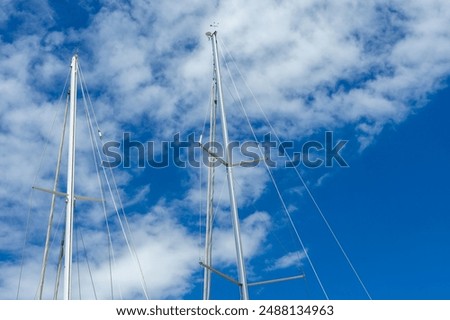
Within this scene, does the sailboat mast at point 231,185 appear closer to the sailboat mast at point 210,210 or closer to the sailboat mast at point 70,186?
the sailboat mast at point 210,210

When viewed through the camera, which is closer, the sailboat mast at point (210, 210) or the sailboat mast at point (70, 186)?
Result: the sailboat mast at point (70, 186)

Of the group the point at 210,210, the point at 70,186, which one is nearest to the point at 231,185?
the point at 210,210

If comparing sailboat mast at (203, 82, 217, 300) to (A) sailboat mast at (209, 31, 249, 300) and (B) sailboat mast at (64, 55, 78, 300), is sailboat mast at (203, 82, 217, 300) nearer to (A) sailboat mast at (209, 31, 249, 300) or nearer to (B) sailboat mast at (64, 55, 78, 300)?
(A) sailboat mast at (209, 31, 249, 300)

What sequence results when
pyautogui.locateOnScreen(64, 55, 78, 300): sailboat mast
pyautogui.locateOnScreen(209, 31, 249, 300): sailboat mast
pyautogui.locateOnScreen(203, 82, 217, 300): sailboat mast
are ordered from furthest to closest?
pyautogui.locateOnScreen(203, 82, 217, 300): sailboat mast → pyautogui.locateOnScreen(209, 31, 249, 300): sailboat mast → pyautogui.locateOnScreen(64, 55, 78, 300): sailboat mast

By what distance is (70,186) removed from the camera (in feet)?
84.3

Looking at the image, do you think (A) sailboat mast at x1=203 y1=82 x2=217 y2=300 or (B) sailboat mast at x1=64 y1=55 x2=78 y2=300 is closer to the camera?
(B) sailboat mast at x1=64 y1=55 x2=78 y2=300

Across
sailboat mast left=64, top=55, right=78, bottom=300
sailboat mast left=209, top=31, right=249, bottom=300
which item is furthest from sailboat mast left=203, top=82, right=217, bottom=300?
sailboat mast left=64, top=55, right=78, bottom=300

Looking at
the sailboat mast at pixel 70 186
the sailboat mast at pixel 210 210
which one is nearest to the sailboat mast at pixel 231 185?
the sailboat mast at pixel 210 210

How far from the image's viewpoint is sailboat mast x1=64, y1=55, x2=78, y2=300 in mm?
22938

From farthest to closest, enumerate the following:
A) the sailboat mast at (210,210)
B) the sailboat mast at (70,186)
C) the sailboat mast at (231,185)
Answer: the sailboat mast at (210,210)
the sailboat mast at (231,185)
the sailboat mast at (70,186)

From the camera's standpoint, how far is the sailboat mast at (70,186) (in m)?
22.9

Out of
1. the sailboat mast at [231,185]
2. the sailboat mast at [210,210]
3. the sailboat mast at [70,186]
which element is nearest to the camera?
the sailboat mast at [70,186]

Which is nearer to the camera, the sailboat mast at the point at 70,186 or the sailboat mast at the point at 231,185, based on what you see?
the sailboat mast at the point at 70,186

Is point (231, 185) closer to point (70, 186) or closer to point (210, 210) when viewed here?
point (210, 210)
